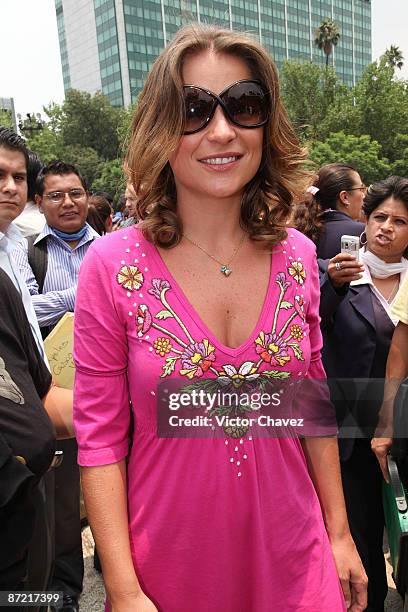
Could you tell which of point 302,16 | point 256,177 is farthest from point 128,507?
point 302,16

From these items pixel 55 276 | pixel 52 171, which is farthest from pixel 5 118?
pixel 55 276

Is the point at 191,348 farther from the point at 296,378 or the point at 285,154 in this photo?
the point at 285,154

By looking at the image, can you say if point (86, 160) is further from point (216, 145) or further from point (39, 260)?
point (216, 145)

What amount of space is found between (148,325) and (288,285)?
40 centimetres

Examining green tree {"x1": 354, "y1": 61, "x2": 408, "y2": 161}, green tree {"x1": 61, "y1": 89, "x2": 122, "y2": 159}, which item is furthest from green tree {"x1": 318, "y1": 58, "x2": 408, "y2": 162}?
green tree {"x1": 61, "y1": 89, "x2": 122, "y2": 159}

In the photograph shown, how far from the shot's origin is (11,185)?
2.72m

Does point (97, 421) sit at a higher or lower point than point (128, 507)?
higher

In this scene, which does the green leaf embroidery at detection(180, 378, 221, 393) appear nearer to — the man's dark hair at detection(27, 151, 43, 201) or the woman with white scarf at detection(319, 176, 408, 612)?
the woman with white scarf at detection(319, 176, 408, 612)

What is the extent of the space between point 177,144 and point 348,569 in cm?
124

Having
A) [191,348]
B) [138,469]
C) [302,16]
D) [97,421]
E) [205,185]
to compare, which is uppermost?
[302,16]

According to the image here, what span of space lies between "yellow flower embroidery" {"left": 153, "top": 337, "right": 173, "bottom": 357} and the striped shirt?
2100 millimetres

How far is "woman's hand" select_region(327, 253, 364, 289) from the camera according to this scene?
248cm

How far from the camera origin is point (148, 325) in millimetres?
1200

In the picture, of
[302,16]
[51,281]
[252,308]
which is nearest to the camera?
[252,308]
